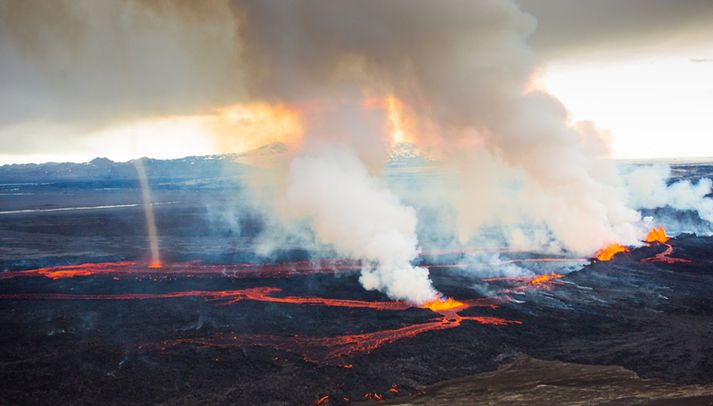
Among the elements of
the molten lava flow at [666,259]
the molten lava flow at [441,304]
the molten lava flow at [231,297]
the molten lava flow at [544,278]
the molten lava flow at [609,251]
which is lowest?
the molten lava flow at [666,259]

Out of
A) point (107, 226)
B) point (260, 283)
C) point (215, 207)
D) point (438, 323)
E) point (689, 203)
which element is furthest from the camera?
point (215, 207)

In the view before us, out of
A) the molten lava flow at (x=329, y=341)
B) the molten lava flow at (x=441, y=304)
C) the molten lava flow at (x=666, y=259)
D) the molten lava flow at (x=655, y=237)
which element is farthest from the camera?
the molten lava flow at (x=655, y=237)

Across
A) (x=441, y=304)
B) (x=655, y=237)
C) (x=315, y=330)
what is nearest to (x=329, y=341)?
(x=315, y=330)

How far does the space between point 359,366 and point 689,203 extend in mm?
83871

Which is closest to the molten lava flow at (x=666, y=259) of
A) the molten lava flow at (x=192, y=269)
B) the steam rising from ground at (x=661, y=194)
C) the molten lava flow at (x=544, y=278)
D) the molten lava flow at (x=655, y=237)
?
the molten lava flow at (x=655, y=237)

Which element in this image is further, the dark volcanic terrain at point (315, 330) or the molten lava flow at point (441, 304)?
the molten lava flow at point (441, 304)

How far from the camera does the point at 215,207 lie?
350ft

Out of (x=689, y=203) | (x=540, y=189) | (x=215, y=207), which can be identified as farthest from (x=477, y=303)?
(x=215, y=207)

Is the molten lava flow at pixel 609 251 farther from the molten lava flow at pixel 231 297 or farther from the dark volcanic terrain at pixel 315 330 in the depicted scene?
the molten lava flow at pixel 231 297

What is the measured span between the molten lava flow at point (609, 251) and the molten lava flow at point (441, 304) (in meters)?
23.4

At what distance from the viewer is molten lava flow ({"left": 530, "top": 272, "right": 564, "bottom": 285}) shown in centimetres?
3531

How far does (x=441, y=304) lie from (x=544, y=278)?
12704 mm

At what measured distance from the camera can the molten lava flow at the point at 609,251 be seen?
4497 cm

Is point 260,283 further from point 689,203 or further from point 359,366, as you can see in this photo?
point 689,203
